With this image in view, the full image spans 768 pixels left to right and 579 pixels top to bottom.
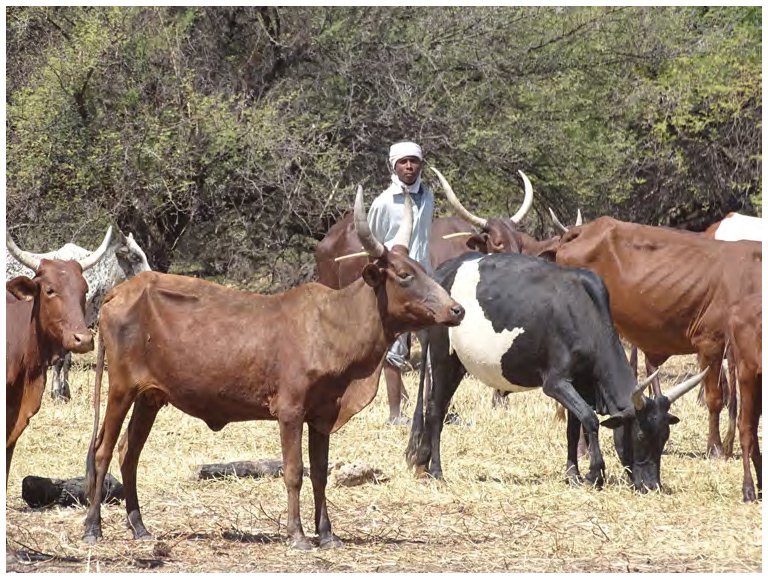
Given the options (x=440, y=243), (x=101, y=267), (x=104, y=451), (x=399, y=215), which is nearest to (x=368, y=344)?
(x=104, y=451)

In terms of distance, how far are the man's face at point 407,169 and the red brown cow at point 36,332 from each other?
3144mm

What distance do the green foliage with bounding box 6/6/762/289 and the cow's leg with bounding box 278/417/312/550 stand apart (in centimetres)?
884

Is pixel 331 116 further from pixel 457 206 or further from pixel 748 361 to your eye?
pixel 748 361

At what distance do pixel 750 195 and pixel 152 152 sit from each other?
8293mm

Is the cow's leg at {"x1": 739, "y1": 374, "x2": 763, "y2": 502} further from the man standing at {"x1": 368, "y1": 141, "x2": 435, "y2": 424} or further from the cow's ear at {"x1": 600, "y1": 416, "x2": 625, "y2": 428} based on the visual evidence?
the man standing at {"x1": 368, "y1": 141, "x2": 435, "y2": 424}

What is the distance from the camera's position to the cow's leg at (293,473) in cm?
710

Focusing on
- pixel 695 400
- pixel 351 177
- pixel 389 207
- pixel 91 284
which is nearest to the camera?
pixel 389 207

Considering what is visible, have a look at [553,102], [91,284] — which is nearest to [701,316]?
[91,284]

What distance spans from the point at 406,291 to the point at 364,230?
0.40 metres

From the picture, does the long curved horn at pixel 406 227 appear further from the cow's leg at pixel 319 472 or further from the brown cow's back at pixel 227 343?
the cow's leg at pixel 319 472

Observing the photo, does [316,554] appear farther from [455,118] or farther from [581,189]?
[581,189]

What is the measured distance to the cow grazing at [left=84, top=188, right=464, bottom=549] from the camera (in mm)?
7164

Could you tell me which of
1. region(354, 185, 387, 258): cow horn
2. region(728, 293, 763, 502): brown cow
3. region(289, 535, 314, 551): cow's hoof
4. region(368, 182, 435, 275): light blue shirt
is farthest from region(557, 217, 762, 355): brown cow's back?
region(289, 535, 314, 551): cow's hoof

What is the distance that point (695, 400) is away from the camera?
13.7 meters
